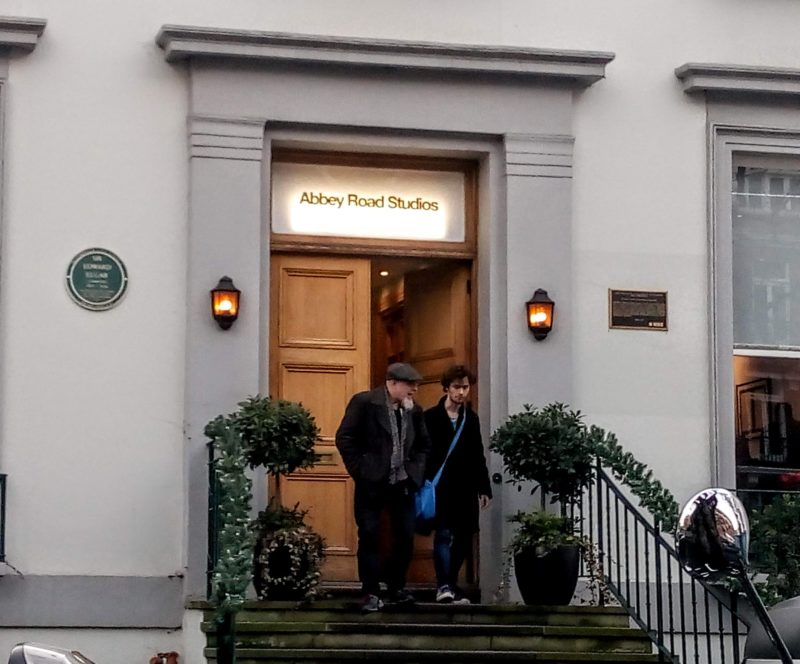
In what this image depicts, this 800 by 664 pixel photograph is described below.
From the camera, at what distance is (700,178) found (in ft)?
45.0

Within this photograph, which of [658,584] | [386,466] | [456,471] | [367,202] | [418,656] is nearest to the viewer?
[418,656]

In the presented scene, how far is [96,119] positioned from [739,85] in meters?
4.50

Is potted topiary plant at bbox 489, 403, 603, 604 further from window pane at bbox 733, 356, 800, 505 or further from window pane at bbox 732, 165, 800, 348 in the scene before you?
window pane at bbox 732, 165, 800, 348

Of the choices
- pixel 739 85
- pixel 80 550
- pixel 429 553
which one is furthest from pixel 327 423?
pixel 739 85

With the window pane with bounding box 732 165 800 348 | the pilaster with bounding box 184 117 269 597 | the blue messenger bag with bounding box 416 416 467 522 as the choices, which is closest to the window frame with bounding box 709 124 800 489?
the window pane with bounding box 732 165 800 348

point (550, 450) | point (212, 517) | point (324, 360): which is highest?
point (324, 360)

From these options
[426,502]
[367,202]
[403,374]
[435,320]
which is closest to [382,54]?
[367,202]

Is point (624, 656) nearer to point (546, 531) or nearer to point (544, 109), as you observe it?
point (546, 531)

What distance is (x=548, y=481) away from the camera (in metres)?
12.6

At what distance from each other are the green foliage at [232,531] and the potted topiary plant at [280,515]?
0.30 m

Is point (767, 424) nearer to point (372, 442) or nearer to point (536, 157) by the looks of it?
point (536, 157)

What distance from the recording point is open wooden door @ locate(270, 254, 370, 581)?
43.6ft

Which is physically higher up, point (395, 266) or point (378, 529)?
point (395, 266)

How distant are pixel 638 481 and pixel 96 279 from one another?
12.4 ft
